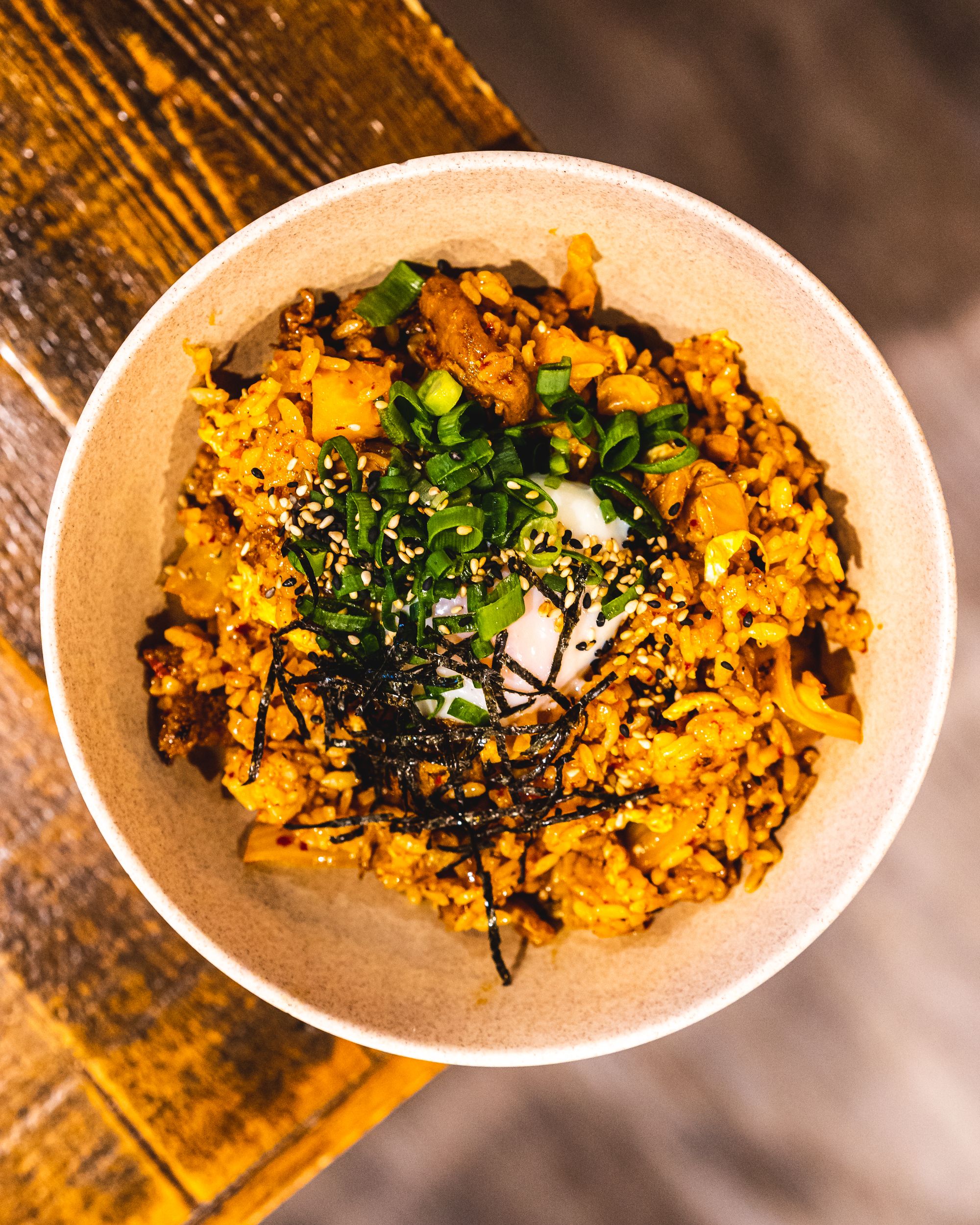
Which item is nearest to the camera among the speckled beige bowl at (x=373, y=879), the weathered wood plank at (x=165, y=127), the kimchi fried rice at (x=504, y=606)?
the speckled beige bowl at (x=373, y=879)

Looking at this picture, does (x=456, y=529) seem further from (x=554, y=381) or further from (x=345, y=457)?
(x=554, y=381)

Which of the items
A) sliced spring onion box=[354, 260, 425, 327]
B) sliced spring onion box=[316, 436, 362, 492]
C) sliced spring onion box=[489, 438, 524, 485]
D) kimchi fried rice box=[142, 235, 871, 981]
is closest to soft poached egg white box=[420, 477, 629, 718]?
kimchi fried rice box=[142, 235, 871, 981]

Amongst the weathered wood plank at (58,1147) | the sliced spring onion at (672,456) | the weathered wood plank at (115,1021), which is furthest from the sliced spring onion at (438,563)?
the weathered wood plank at (58,1147)

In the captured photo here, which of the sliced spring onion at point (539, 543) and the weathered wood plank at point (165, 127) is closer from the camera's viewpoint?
the sliced spring onion at point (539, 543)

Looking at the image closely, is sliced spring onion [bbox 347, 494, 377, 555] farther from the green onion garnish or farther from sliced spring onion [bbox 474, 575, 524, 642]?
the green onion garnish

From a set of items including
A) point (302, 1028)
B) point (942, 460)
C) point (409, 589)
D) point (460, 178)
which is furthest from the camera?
point (942, 460)

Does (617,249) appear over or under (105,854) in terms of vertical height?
over

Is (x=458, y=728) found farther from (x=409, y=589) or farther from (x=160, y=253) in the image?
(x=160, y=253)

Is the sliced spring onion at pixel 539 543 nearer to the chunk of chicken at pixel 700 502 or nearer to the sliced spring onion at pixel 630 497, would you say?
the sliced spring onion at pixel 630 497

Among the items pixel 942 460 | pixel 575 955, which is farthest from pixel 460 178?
pixel 942 460

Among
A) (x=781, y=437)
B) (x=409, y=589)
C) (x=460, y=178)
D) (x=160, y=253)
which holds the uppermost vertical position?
(x=160, y=253)
